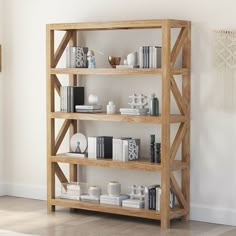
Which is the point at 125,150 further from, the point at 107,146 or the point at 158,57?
the point at 158,57

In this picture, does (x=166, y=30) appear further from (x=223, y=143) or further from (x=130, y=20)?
(x=223, y=143)

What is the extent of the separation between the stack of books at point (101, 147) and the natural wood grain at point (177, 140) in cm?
68

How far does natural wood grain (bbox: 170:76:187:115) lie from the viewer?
6.30 m

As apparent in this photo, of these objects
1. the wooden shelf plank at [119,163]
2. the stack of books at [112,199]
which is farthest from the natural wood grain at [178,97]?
the stack of books at [112,199]

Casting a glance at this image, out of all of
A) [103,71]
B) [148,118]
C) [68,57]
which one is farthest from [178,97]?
[68,57]

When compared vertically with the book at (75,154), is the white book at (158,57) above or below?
above

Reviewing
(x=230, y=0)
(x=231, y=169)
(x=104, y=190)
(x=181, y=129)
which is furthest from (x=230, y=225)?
(x=230, y=0)

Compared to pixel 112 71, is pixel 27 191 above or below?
below

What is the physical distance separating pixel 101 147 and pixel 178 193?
0.87m

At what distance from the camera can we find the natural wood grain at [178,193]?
20.9 ft

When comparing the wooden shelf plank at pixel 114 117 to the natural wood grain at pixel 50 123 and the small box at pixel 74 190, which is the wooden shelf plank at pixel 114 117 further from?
the small box at pixel 74 190

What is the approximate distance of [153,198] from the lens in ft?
21.0

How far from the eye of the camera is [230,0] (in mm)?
6277

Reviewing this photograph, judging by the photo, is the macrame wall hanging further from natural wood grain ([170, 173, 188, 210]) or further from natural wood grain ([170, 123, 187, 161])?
natural wood grain ([170, 173, 188, 210])
